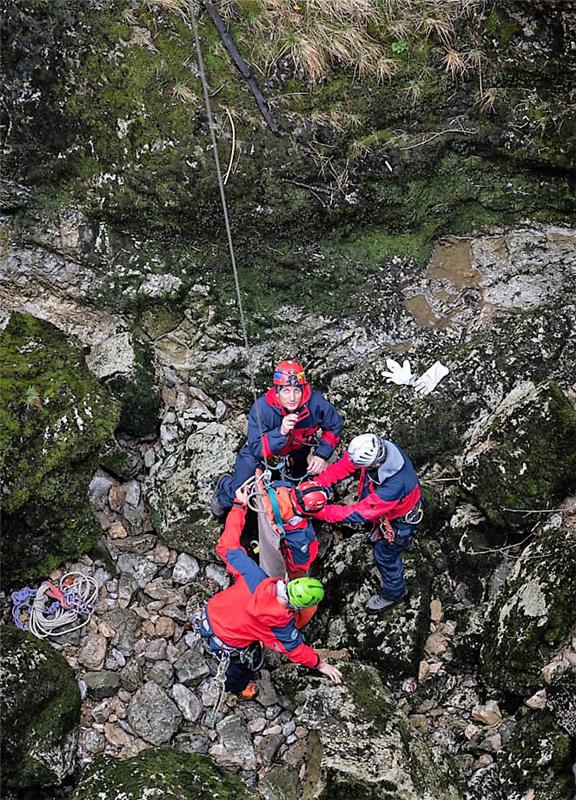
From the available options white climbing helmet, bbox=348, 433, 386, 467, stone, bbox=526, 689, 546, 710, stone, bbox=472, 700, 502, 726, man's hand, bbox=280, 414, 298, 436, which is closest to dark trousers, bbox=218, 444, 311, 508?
man's hand, bbox=280, 414, 298, 436

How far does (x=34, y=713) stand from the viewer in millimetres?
5867

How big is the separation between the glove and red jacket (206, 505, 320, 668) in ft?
9.38

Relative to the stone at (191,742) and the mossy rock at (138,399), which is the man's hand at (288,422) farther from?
the stone at (191,742)

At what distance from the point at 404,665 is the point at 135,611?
2.50 m

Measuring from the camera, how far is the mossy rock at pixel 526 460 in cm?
673

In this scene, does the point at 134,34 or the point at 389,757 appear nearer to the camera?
the point at 389,757

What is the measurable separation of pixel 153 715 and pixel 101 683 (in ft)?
1.77

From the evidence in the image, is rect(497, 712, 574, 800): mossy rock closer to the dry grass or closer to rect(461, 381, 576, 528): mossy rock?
rect(461, 381, 576, 528): mossy rock

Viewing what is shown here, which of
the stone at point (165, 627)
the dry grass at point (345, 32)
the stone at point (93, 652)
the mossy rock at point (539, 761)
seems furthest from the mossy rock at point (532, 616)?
the dry grass at point (345, 32)

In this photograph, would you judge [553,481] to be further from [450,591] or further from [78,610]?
[78,610]

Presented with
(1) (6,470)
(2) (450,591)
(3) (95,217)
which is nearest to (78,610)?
(1) (6,470)

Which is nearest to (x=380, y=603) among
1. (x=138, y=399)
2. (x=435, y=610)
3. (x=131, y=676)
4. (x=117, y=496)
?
(x=435, y=610)

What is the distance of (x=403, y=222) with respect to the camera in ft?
26.7

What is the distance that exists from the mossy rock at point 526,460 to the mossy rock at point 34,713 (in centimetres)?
398
